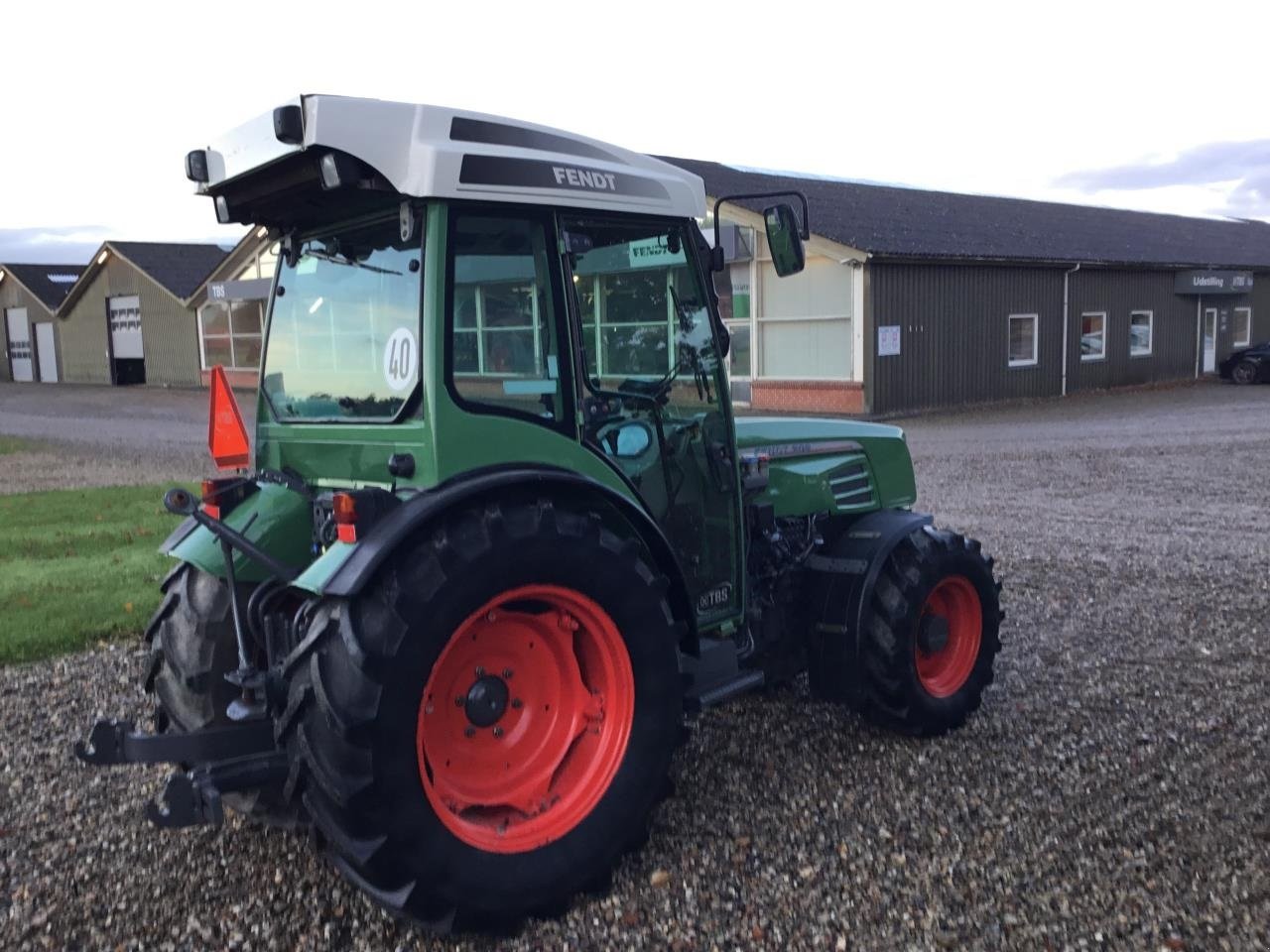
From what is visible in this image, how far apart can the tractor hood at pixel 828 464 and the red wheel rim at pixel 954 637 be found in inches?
21.0

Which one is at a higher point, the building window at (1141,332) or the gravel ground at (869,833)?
the building window at (1141,332)

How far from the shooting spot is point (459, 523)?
3.27 metres

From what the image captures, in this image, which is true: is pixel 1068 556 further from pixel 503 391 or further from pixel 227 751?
pixel 227 751

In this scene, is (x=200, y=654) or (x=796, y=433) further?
(x=796, y=433)

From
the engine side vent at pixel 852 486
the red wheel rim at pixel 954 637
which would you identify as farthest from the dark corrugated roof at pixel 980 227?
the red wheel rim at pixel 954 637

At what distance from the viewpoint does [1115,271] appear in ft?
89.7

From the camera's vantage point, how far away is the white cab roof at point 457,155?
324 cm

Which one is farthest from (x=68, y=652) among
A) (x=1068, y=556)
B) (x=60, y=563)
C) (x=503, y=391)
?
(x=1068, y=556)

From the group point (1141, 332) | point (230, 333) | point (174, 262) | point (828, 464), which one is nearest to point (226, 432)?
point (828, 464)

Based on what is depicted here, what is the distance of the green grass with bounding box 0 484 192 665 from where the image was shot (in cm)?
673

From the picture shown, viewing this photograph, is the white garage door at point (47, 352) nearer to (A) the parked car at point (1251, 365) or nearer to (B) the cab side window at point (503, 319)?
(A) the parked car at point (1251, 365)

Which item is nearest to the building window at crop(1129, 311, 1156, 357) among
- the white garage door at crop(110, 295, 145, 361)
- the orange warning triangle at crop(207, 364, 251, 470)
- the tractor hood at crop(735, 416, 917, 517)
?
the tractor hood at crop(735, 416, 917, 517)

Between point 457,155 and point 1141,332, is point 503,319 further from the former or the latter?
point 1141,332

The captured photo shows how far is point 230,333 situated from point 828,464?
32843mm
